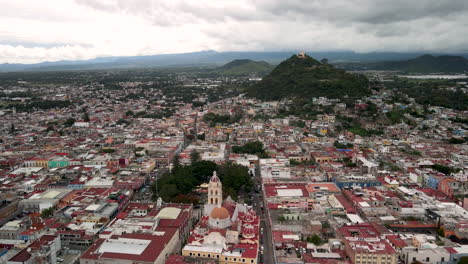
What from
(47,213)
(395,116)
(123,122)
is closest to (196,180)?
(47,213)

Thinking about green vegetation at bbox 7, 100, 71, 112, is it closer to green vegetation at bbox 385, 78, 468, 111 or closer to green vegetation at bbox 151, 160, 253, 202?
green vegetation at bbox 151, 160, 253, 202

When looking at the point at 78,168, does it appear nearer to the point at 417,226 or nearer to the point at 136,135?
the point at 136,135

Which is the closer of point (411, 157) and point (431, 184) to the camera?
point (431, 184)

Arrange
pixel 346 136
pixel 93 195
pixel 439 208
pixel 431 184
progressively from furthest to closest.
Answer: pixel 346 136, pixel 431 184, pixel 93 195, pixel 439 208

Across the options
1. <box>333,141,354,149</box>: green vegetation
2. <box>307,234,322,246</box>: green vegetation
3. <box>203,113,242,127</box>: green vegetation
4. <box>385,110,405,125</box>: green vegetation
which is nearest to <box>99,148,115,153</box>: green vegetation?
<box>203,113,242,127</box>: green vegetation

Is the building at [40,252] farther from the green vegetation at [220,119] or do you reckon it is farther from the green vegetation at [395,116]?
the green vegetation at [395,116]

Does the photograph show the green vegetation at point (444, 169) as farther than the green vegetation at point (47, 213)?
Yes

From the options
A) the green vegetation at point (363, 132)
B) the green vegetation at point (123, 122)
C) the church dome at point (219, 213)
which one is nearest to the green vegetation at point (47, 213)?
the church dome at point (219, 213)

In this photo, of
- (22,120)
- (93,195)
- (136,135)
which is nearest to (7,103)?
(22,120)
